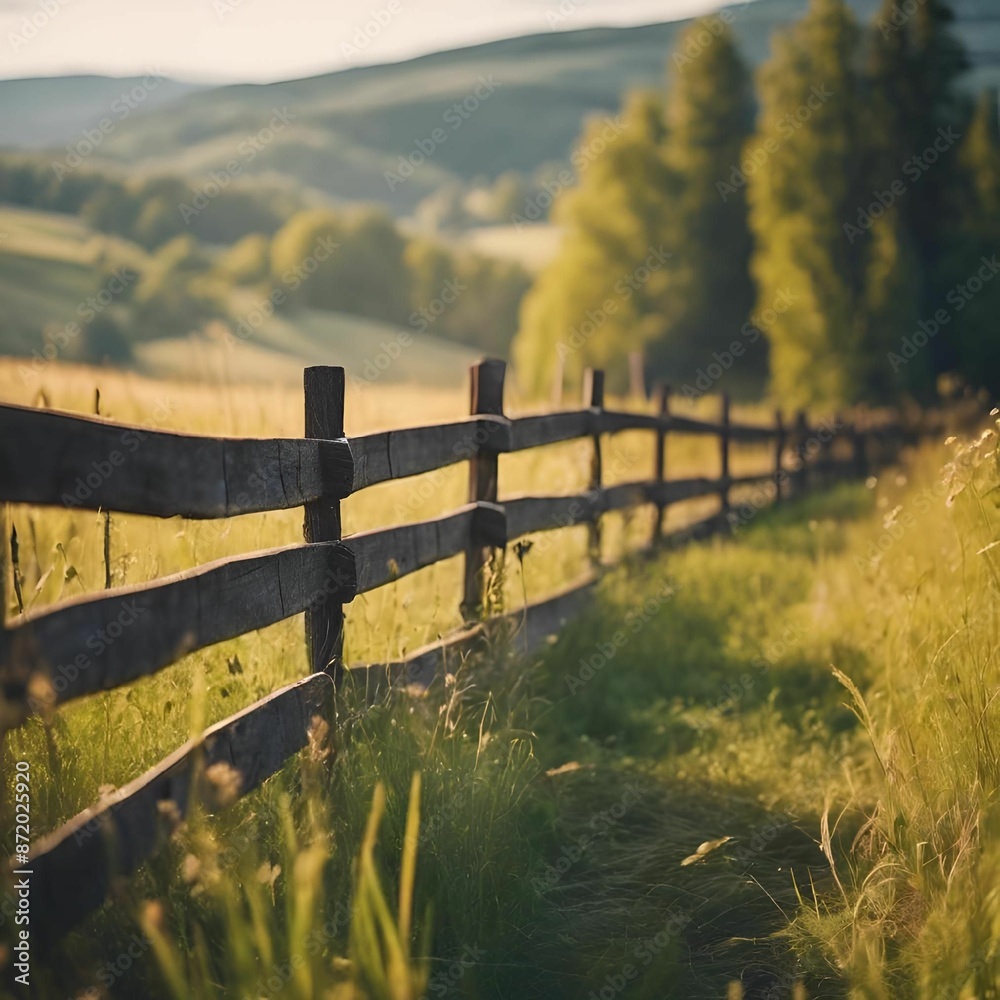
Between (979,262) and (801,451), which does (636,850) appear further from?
(979,262)

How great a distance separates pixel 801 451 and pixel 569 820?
407 inches

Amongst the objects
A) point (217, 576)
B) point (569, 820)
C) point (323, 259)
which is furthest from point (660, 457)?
point (323, 259)

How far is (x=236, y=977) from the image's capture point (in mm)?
2543

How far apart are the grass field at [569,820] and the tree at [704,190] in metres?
25.8

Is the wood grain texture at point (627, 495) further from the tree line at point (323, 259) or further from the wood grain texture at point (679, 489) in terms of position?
the tree line at point (323, 259)

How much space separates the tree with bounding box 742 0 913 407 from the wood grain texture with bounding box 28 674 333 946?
22926mm

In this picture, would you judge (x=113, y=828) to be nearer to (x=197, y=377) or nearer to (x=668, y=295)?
(x=197, y=377)

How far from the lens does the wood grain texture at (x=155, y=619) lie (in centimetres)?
221

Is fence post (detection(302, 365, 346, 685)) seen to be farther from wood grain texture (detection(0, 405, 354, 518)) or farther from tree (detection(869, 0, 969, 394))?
tree (detection(869, 0, 969, 394))

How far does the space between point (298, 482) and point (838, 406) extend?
2232 cm

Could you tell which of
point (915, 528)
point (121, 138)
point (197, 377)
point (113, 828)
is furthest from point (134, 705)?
point (121, 138)

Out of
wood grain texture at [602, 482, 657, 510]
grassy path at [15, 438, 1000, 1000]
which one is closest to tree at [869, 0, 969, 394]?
wood grain texture at [602, 482, 657, 510]

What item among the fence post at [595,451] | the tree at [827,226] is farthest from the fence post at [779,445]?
the tree at [827,226]

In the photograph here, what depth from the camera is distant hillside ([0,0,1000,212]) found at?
16612cm
